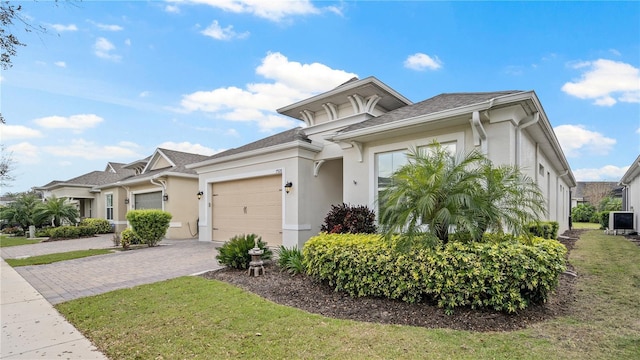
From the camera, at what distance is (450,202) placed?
4.66 meters

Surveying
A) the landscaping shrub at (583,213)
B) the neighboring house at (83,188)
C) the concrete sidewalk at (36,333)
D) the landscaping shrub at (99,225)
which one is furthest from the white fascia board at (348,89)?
the landscaping shrub at (583,213)

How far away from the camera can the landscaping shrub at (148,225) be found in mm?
12289

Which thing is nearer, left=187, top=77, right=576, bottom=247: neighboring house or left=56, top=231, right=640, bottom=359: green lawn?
left=56, top=231, right=640, bottom=359: green lawn

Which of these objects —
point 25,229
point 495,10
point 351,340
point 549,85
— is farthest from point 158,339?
point 25,229

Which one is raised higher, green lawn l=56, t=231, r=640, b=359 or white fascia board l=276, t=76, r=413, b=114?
white fascia board l=276, t=76, r=413, b=114

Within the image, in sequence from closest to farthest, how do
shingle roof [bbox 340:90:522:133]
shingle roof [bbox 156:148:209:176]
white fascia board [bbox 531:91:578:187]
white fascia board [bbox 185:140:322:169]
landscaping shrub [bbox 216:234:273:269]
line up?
white fascia board [bbox 531:91:578:187], landscaping shrub [bbox 216:234:273:269], shingle roof [bbox 340:90:522:133], white fascia board [bbox 185:140:322:169], shingle roof [bbox 156:148:209:176]

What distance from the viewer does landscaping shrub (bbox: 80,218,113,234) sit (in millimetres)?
19250

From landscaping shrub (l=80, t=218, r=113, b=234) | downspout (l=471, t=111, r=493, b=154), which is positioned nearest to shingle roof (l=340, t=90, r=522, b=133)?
downspout (l=471, t=111, r=493, b=154)

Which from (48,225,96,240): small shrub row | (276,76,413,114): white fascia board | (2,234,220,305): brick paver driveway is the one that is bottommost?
(48,225,96,240): small shrub row

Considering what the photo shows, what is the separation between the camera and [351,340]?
3547 millimetres

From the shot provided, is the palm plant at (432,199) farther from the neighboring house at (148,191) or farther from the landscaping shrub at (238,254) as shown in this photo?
the neighboring house at (148,191)

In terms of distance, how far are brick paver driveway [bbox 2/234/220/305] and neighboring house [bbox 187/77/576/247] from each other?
8.29ft

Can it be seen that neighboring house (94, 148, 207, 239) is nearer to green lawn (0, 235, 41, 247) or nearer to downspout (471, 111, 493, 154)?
green lawn (0, 235, 41, 247)

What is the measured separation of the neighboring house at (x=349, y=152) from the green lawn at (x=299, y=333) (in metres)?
3.40
